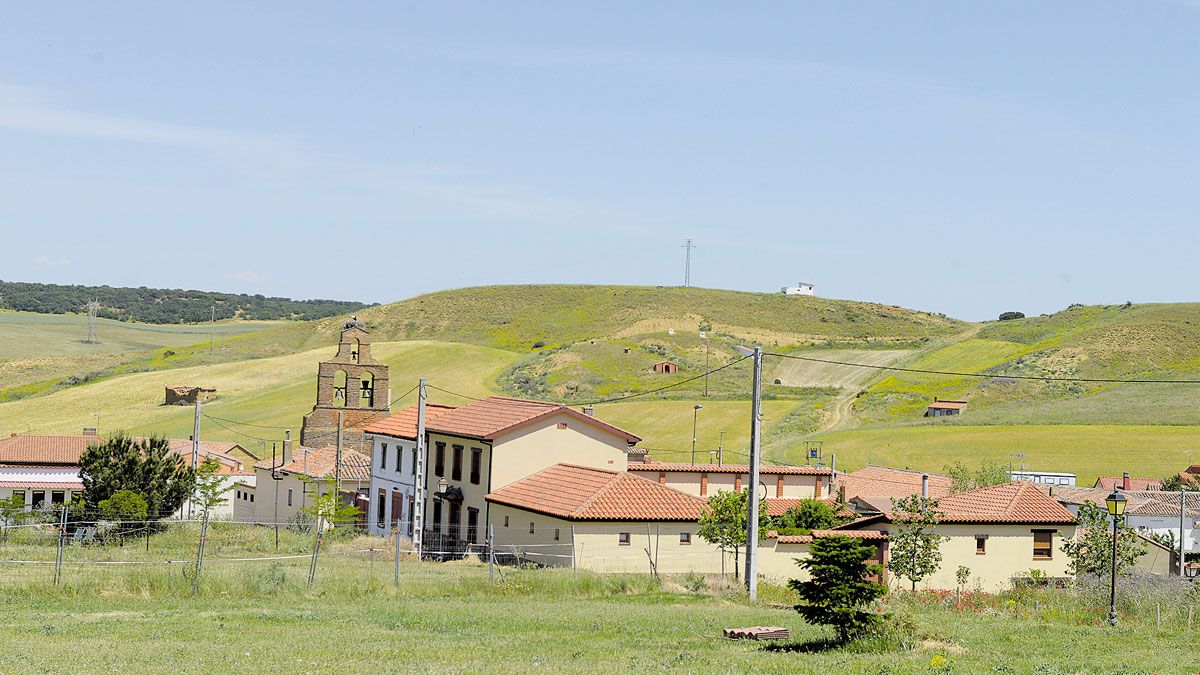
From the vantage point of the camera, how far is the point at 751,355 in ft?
98.0

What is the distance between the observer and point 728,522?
36.9 metres

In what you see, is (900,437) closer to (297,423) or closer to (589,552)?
(297,423)

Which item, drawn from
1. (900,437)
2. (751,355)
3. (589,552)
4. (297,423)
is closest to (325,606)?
(751,355)

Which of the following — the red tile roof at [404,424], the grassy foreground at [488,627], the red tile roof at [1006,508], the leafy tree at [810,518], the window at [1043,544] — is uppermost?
the red tile roof at [404,424]

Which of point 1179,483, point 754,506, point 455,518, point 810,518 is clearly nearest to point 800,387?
point 1179,483

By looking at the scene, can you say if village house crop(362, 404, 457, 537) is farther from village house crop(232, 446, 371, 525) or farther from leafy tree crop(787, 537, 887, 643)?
leafy tree crop(787, 537, 887, 643)

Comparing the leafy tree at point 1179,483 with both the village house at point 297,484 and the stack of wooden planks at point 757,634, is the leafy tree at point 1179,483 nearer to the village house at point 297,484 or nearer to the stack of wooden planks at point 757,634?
the village house at point 297,484

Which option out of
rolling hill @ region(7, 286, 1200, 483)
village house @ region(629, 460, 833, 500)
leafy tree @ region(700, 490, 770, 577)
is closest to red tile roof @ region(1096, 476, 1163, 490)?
rolling hill @ region(7, 286, 1200, 483)

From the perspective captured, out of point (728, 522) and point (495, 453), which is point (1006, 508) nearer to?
point (728, 522)

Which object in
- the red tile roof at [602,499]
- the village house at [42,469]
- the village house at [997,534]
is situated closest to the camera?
the village house at [997,534]

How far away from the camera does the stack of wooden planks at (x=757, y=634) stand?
782 inches

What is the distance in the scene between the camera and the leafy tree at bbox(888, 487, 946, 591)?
115 feet

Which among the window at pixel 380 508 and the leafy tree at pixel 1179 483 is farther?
the leafy tree at pixel 1179 483

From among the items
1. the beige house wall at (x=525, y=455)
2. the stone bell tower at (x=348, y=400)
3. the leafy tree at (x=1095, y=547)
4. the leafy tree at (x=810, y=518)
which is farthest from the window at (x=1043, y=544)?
the stone bell tower at (x=348, y=400)
